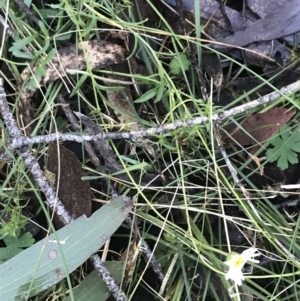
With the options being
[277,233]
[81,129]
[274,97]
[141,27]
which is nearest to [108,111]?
[81,129]

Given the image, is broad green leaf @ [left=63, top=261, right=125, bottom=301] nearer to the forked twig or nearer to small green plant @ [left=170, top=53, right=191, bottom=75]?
the forked twig

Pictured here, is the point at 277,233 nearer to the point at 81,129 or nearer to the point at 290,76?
the point at 290,76

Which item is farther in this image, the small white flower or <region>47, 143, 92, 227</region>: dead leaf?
<region>47, 143, 92, 227</region>: dead leaf

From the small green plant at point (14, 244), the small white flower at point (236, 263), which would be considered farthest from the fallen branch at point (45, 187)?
the small white flower at point (236, 263)

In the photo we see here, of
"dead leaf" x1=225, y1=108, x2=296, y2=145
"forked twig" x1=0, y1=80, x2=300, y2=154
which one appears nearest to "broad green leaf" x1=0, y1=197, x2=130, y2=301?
"forked twig" x1=0, y1=80, x2=300, y2=154

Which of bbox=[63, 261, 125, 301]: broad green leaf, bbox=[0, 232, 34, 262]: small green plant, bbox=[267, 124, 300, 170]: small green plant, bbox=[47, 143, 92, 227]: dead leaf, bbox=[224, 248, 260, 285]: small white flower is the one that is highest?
bbox=[47, 143, 92, 227]: dead leaf

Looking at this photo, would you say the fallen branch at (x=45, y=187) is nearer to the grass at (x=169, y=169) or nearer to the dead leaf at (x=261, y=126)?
the grass at (x=169, y=169)

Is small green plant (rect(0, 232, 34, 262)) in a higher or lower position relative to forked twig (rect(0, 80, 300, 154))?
lower
